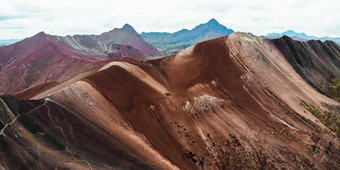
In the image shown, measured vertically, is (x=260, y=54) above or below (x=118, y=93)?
above

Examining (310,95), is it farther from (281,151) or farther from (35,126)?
(35,126)

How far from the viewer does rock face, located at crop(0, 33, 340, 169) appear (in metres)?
13.9

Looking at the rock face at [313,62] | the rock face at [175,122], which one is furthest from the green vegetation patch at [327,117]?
the rock face at [313,62]

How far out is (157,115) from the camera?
20922mm

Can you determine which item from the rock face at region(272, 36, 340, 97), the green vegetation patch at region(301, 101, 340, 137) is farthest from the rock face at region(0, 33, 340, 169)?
the rock face at region(272, 36, 340, 97)

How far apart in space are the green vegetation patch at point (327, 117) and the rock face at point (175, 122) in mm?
697

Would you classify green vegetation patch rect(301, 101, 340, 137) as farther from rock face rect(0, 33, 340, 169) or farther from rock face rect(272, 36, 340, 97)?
rock face rect(272, 36, 340, 97)

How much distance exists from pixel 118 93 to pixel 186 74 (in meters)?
10.3

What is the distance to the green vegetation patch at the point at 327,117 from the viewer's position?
2216cm

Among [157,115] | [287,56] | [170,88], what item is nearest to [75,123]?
[157,115]

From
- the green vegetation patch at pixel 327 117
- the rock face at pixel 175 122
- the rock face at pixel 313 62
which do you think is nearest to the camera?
the rock face at pixel 175 122

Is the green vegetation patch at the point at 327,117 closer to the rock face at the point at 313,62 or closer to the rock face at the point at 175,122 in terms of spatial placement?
the rock face at the point at 175,122

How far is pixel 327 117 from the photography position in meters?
24.0

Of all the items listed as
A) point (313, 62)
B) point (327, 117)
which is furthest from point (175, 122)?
point (313, 62)
